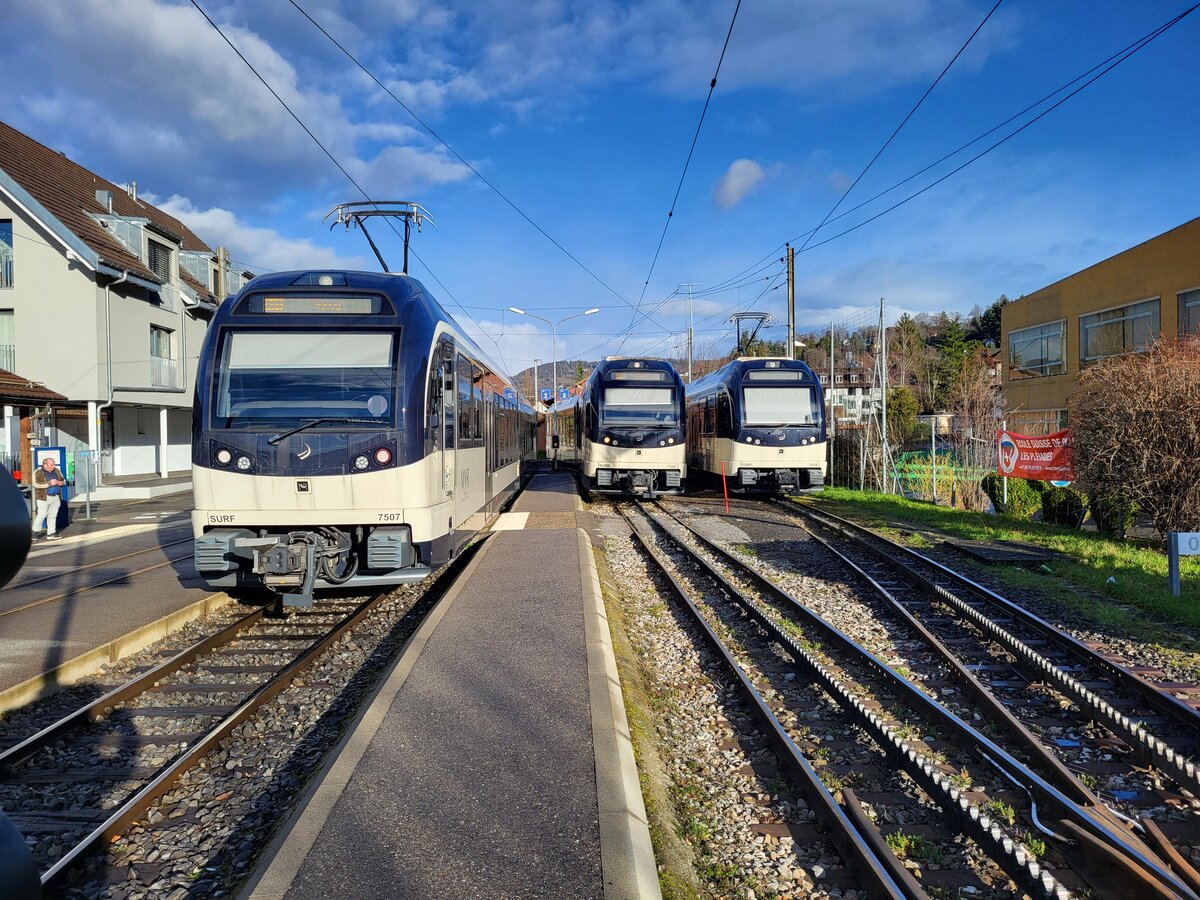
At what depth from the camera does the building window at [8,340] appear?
25.9 metres

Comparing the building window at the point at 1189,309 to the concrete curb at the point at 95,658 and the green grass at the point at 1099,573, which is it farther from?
the concrete curb at the point at 95,658

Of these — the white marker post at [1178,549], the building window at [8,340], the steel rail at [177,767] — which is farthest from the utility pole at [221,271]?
the white marker post at [1178,549]

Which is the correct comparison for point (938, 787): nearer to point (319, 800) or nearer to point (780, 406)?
point (319, 800)

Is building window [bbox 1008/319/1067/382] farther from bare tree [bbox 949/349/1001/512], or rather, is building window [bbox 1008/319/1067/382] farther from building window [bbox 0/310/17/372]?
building window [bbox 0/310/17/372]

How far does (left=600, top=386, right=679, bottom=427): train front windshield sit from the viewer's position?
20.3 metres

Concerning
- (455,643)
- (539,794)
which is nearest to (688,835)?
(539,794)

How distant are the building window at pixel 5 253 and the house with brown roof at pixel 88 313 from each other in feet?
0.10

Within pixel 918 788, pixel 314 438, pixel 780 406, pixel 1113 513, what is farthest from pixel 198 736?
pixel 780 406

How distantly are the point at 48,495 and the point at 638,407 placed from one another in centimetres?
1243

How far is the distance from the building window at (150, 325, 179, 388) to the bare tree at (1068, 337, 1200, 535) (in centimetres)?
2851

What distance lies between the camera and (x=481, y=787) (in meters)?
4.41

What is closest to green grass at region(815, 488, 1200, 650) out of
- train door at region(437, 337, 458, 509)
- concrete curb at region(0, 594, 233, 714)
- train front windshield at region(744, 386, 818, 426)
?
train front windshield at region(744, 386, 818, 426)

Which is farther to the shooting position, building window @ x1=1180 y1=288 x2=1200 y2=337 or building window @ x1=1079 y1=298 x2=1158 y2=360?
building window @ x1=1079 y1=298 x2=1158 y2=360

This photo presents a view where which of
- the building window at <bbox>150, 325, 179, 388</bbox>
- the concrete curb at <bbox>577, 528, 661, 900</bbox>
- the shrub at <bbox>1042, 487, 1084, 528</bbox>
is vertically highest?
the building window at <bbox>150, 325, 179, 388</bbox>
